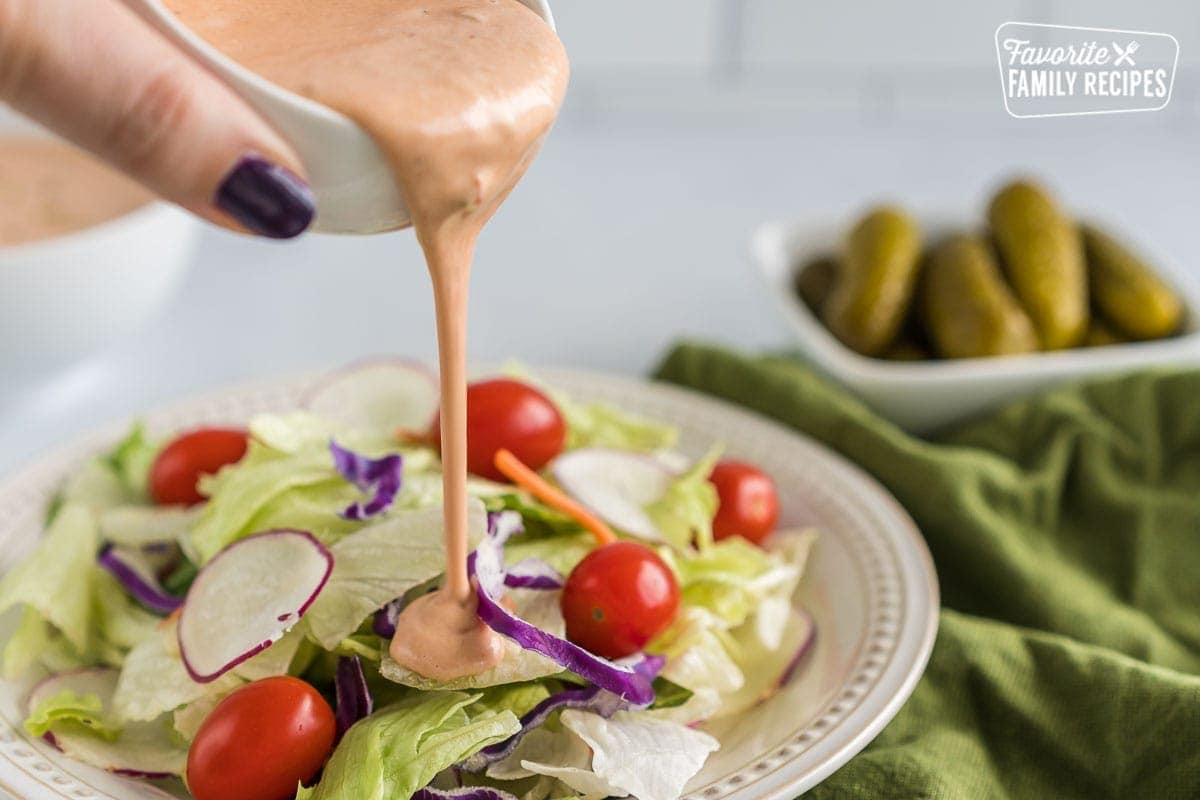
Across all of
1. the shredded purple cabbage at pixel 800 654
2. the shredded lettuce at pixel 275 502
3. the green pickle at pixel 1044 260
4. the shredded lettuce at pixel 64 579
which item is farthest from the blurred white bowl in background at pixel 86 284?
the green pickle at pixel 1044 260

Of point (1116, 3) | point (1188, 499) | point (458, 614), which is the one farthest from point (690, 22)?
point (458, 614)

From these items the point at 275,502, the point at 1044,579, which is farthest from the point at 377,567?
the point at 1044,579

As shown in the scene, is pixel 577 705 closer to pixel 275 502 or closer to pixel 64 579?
pixel 275 502

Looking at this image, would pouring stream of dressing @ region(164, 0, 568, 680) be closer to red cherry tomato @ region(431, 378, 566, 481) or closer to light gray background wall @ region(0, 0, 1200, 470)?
red cherry tomato @ region(431, 378, 566, 481)

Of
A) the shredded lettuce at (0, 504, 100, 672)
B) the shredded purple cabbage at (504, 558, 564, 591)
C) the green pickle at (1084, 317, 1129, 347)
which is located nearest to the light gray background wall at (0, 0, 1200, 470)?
the green pickle at (1084, 317, 1129, 347)

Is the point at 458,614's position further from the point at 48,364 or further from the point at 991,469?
the point at 48,364

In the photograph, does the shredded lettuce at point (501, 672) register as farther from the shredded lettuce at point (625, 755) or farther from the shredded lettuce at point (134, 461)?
the shredded lettuce at point (134, 461)

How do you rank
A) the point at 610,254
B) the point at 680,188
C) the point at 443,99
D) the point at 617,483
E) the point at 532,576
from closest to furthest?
the point at 443,99
the point at 532,576
the point at 617,483
the point at 610,254
the point at 680,188
